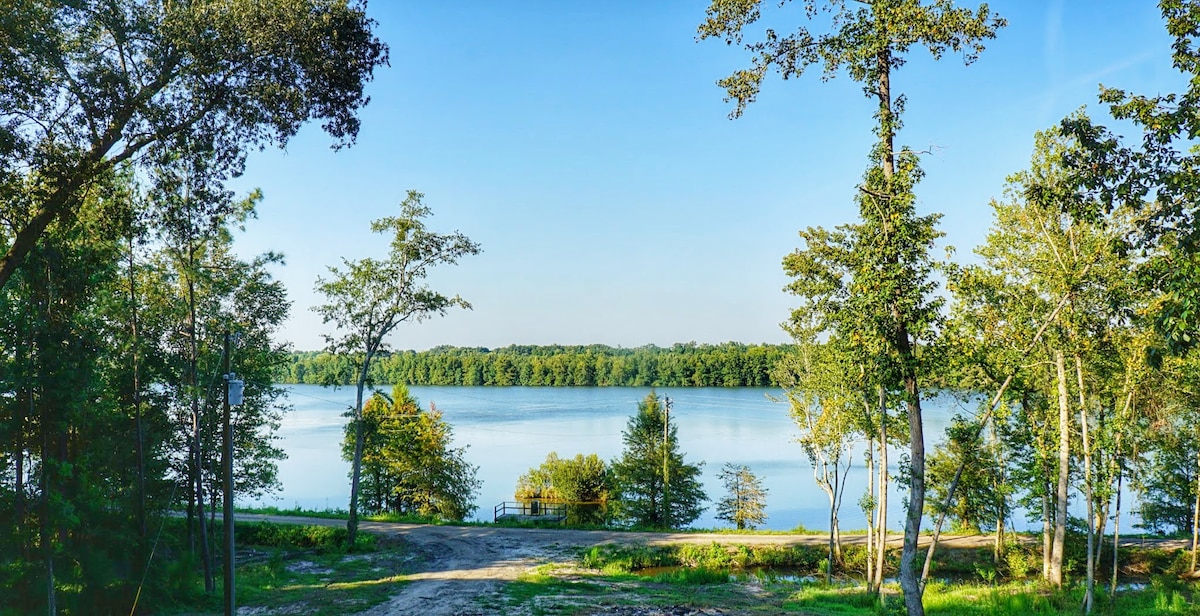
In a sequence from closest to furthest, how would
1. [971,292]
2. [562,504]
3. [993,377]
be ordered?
[993,377], [971,292], [562,504]

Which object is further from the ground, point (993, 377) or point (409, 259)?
point (409, 259)

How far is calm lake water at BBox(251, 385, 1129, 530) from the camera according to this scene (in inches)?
1827

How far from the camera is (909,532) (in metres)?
11.3

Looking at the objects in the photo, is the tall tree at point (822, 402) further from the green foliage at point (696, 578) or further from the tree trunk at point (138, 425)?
the tree trunk at point (138, 425)

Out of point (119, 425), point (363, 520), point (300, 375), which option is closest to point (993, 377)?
point (119, 425)

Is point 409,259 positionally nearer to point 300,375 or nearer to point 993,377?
point 993,377

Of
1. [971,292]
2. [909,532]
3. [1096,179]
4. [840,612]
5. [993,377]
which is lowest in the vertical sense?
[840,612]

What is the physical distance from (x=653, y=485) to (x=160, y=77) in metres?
33.1

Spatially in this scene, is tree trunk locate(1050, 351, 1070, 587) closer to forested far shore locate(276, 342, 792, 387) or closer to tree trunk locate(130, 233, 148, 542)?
tree trunk locate(130, 233, 148, 542)

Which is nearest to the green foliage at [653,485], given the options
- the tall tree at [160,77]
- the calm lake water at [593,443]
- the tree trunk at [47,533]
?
the calm lake water at [593,443]

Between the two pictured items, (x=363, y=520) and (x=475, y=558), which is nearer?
(x=475, y=558)

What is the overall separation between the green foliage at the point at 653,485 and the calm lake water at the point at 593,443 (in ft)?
4.66

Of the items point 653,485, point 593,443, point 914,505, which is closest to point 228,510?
point 914,505

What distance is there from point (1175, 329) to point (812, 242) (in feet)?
35.2
